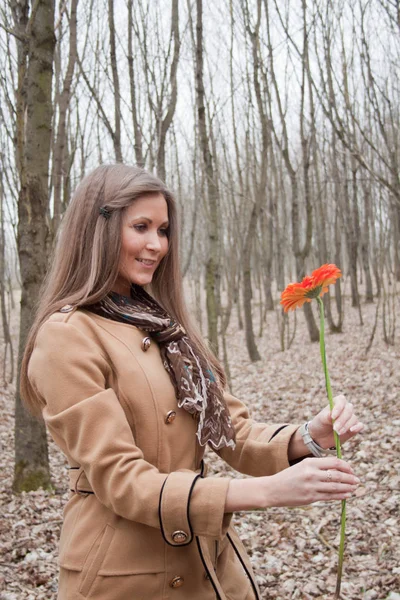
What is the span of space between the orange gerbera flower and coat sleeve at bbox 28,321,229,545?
48 centimetres

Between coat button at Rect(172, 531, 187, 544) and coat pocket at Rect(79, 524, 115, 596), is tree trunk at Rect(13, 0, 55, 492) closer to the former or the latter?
coat pocket at Rect(79, 524, 115, 596)

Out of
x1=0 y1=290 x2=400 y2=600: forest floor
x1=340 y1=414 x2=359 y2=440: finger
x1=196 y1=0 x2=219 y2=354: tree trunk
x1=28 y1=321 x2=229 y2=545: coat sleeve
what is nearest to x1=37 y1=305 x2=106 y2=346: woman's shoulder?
x1=28 y1=321 x2=229 y2=545: coat sleeve

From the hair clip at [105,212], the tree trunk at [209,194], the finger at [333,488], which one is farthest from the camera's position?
the tree trunk at [209,194]

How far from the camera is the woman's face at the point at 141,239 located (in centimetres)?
150

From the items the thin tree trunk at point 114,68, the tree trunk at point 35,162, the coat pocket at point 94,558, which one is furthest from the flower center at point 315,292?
the thin tree trunk at point 114,68

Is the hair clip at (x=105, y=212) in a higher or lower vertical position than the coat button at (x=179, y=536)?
higher

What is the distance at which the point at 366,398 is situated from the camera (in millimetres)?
6984

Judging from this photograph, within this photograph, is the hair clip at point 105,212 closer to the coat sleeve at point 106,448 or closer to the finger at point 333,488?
the coat sleeve at point 106,448

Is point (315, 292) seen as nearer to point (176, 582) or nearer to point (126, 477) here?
point (126, 477)

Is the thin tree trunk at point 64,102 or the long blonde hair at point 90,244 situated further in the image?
the thin tree trunk at point 64,102

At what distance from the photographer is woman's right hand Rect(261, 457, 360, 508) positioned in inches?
43.0

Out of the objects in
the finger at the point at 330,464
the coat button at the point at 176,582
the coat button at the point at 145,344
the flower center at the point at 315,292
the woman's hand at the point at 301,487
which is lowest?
the coat button at the point at 176,582

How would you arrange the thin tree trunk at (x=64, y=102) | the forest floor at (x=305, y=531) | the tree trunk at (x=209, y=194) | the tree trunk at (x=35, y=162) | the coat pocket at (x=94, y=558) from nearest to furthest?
1. the coat pocket at (x=94, y=558)
2. the forest floor at (x=305, y=531)
3. the tree trunk at (x=35, y=162)
4. the thin tree trunk at (x=64, y=102)
5. the tree trunk at (x=209, y=194)

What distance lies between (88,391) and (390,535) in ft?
10.4
